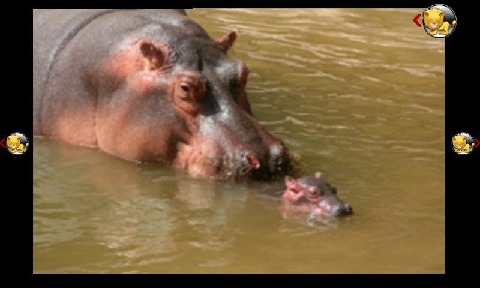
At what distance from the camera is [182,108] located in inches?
271

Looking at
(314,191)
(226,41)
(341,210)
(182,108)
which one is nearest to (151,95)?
(182,108)

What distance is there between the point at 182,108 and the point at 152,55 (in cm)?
45

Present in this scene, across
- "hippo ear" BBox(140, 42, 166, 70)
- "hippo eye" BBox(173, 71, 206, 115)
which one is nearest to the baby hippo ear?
"hippo eye" BBox(173, 71, 206, 115)

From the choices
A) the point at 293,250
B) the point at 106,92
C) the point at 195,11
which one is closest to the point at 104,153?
the point at 106,92

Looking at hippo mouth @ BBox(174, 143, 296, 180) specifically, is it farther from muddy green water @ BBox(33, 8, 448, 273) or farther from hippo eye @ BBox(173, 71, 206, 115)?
hippo eye @ BBox(173, 71, 206, 115)

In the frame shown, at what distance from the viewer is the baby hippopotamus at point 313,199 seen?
20.0 feet

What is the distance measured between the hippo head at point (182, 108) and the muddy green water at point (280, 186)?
15cm

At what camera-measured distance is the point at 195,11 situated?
12.3 metres

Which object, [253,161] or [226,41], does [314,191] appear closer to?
[253,161]

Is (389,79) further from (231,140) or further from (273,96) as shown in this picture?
(231,140)

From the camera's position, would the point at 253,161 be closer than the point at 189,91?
Yes

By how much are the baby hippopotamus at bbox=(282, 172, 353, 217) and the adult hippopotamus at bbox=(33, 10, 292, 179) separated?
0.48 m

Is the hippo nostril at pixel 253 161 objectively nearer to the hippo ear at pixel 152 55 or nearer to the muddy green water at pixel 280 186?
the muddy green water at pixel 280 186

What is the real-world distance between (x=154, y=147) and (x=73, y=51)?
1155 millimetres
